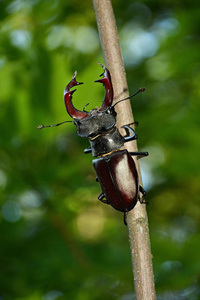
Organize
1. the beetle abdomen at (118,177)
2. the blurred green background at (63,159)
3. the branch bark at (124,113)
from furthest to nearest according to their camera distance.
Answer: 1. the blurred green background at (63,159)
2. the beetle abdomen at (118,177)
3. the branch bark at (124,113)

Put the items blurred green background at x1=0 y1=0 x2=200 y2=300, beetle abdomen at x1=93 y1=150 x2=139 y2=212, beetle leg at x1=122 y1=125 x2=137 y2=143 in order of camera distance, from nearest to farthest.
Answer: beetle leg at x1=122 y1=125 x2=137 y2=143 → beetle abdomen at x1=93 y1=150 x2=139 y2=212 → blurred green background at x1=0 y1=0 x2=200 y2=300

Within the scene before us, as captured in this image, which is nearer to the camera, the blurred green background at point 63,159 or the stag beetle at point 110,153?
the stag beetle at point 110,153

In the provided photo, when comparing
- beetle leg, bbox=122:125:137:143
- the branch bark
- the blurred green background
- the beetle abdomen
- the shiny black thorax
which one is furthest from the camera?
the blurred green background

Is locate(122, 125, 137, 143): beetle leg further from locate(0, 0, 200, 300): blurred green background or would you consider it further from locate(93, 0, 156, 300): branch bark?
locate(0, 0, 200, 300): blurred green background

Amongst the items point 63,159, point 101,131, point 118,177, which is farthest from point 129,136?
point 63,159

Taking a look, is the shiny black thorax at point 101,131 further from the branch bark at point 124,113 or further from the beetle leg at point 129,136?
the branch bark at point 124,113

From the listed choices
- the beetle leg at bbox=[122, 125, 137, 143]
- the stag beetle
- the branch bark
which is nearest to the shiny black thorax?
the stag beetle

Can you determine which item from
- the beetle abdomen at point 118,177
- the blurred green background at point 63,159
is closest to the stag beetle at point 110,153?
the beetle abdomen at point 118,177

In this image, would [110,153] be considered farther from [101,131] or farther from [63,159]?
[63,159]

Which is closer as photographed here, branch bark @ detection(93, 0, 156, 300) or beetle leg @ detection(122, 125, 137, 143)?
branch bark @ detection(93, 0, 156, 300)
